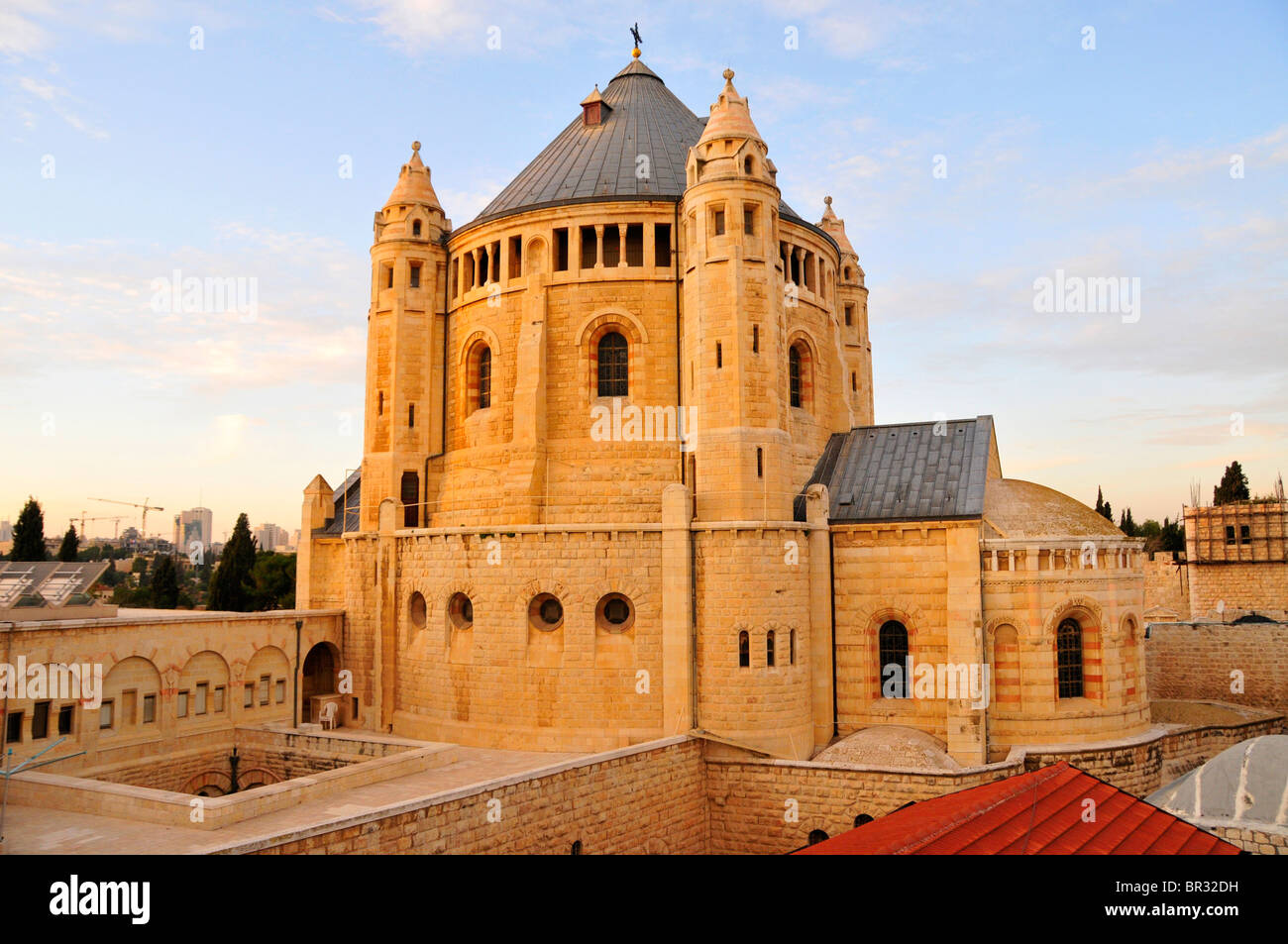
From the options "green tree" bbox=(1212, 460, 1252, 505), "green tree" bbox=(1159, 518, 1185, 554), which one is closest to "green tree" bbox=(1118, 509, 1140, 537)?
"green tree" bbox=(1159, 518, 1185, 554)

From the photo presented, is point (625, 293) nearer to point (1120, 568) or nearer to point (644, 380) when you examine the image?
point (644, 380)

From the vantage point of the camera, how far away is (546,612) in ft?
94.8

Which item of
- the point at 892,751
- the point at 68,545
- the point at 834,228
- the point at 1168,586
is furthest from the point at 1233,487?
the point at 68,545

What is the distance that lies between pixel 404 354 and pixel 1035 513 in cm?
2317

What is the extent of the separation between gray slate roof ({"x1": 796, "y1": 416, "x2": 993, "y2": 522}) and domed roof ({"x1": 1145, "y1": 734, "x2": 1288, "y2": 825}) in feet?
29.8

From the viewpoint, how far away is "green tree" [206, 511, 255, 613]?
180ft

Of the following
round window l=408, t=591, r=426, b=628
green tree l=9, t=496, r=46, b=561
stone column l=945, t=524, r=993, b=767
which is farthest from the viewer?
green tree l=9, t=496, r=46, b=561

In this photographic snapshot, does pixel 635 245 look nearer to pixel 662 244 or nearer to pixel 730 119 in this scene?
pixel 662 244

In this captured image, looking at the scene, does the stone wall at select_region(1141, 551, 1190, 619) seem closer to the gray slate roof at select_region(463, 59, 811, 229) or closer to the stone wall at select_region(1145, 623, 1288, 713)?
the stone wall at select_region(1145, 623, 1288, 713)

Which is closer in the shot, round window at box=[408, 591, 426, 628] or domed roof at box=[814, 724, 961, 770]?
domed roof at box=[814, 724, 961, 770]

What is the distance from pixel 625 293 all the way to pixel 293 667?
17.4m

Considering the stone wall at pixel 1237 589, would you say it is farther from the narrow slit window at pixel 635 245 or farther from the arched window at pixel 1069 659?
the narrow slit window at pixel 635 245

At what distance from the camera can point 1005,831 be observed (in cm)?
1524
